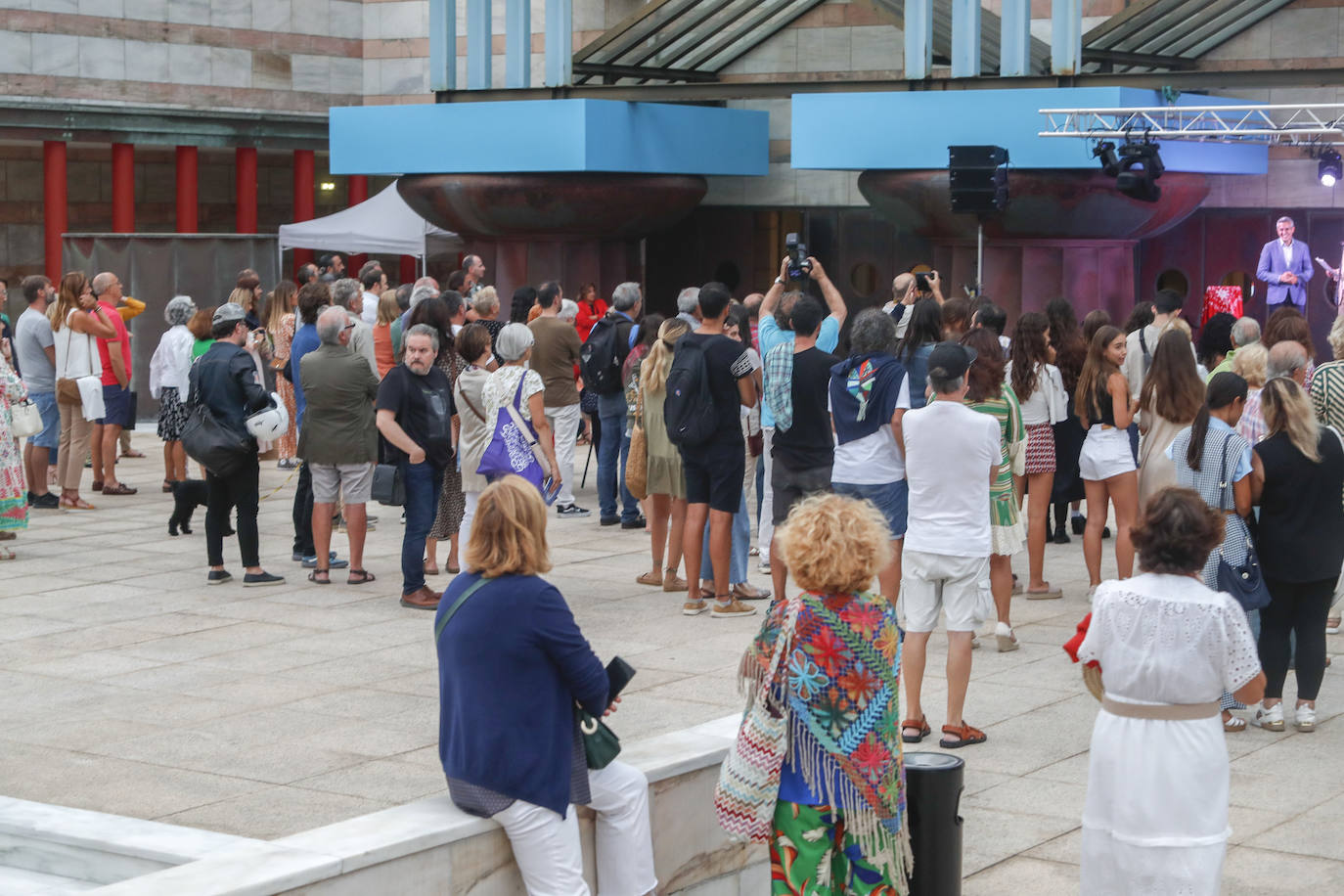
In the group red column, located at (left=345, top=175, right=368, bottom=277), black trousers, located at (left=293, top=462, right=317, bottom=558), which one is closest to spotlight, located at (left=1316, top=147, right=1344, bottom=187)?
black trousers, located at (left=293, top=462, right=317, bottom=558)

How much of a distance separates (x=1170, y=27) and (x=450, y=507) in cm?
1304

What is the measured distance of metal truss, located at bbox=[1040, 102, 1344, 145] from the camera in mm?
14992

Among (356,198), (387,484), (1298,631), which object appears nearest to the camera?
(1298,631)

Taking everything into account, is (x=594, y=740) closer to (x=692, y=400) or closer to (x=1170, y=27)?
(x=692, y=400)

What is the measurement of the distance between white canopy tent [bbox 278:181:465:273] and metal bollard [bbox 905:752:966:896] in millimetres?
16905

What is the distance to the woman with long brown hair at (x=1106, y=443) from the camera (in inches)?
384

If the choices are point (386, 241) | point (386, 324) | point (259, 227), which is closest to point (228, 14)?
point (259, 227)

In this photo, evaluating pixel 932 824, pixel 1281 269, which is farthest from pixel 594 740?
pixel 1281 269

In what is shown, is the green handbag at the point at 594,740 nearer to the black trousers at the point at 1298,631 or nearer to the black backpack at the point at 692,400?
the black trousers at the point at 1298,631

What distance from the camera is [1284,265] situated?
1991 cm

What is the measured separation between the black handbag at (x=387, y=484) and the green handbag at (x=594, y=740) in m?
5.13

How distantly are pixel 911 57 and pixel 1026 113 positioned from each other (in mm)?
1623

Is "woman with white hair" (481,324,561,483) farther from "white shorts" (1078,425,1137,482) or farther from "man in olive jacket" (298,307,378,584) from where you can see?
"white shorts" (1078,425,1137,482)

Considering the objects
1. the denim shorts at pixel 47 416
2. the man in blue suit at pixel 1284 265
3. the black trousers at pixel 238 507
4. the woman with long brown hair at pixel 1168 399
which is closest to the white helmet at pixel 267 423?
the black trousers at pixel 238 507
